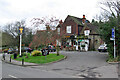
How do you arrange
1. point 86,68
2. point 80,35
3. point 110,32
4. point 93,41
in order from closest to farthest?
point 86,68 < point 110,32 < point 93,41 < point 80,35

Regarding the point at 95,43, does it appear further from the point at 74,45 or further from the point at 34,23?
the point at 34,23

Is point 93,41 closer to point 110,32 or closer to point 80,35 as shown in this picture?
point 80,35

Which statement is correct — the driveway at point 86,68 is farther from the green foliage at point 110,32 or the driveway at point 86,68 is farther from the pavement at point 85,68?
the green foliage at point 110,32

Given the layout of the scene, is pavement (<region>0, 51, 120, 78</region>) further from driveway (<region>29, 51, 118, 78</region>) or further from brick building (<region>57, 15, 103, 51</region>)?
brick building (<region>57, 15, 103, 51</region>)

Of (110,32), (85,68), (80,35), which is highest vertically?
(80,35)

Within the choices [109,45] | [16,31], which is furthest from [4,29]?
[109,45]

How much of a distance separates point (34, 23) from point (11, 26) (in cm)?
1148

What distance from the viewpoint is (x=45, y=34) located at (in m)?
21.6

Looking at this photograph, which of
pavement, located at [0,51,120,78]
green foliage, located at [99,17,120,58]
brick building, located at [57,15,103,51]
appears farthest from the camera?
brick building, located at [57,15,103,51]

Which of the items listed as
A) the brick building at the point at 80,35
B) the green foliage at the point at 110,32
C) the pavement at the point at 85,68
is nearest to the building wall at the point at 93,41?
the brick building at the point at 80,35

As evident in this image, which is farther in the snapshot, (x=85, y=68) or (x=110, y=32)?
(x=110, y=32)

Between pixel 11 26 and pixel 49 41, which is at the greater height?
pixel 11 26

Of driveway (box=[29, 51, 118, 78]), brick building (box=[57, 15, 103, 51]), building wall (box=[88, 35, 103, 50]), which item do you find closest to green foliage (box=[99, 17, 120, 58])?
driveway (box=[29, 51, 118, 78])

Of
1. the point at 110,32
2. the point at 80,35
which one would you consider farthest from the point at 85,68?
the point at 80,35
